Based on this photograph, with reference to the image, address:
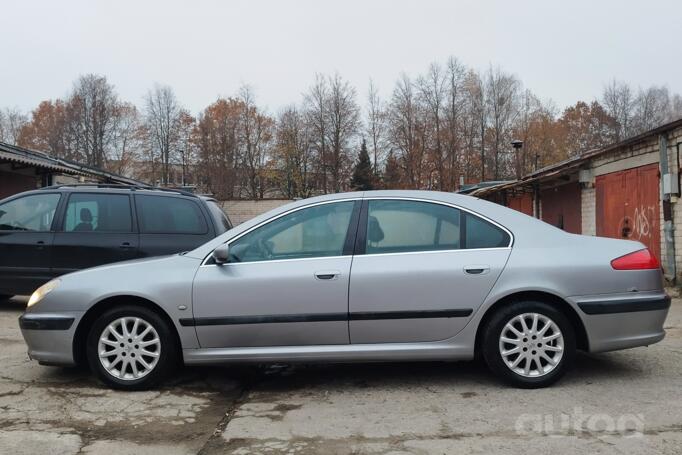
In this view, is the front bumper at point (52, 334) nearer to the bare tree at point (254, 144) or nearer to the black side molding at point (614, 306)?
the black side molding at point (614, 306)

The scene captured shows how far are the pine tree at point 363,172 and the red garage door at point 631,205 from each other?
35.9 m

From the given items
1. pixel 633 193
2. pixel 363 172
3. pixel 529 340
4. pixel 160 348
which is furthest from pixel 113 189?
pixel 363 172

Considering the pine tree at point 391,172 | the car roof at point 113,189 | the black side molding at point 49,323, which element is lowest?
the black side molding at point 49,323

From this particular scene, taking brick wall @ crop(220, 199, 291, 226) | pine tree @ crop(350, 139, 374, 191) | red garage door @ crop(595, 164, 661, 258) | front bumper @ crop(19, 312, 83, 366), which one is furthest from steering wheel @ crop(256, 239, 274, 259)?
pine tree @ crop(350, 139, 374, 191)

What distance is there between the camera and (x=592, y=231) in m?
13.6

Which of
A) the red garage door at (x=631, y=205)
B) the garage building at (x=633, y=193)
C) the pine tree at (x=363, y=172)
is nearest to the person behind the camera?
the garage building at (x=633, y=193)

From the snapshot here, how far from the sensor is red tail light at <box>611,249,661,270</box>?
4.09 metres

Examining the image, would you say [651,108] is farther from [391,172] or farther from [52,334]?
[52,334]

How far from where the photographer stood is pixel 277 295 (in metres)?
4.05

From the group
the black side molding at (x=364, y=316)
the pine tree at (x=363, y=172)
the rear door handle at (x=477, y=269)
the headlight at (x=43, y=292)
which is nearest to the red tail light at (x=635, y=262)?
Answer: the rear door handle at (x=477, y=269)

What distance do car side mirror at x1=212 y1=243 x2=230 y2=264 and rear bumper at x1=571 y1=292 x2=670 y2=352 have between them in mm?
2612

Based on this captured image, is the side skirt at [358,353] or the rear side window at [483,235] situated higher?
the rear side window at [483,235]

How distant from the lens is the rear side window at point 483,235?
4168 mm

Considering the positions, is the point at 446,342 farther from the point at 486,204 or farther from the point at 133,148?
the point at 133,148
